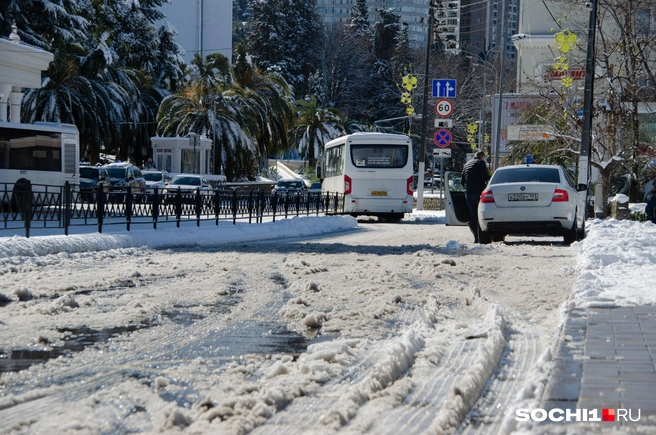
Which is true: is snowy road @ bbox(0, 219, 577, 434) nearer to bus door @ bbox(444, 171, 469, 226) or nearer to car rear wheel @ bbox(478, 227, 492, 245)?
car rear wheel @ bbox(478, 227, 492, 245)

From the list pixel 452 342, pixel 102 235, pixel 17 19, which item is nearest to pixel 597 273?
pixel 452 342

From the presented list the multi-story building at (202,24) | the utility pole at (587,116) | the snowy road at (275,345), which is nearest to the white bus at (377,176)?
the utility pole at (587,116)

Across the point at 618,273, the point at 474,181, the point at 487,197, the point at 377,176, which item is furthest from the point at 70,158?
the point at 618,273

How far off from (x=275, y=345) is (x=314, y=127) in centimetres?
7398

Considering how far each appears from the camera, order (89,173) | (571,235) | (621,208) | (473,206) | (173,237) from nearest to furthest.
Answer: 1. (571,235)
2. (473,206)
3. (173,237)
4. (621,208)
5. (89,173)

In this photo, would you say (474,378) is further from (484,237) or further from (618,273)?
Result: (484,237)

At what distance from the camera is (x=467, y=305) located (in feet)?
29.3

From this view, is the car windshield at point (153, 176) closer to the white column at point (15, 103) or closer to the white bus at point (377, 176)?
the white column at point (15, 103)

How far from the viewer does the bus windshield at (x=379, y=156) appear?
36031mm

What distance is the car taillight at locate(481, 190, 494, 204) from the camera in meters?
17.4

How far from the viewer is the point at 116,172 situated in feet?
154

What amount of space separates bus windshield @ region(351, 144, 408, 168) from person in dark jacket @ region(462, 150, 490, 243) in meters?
17.3

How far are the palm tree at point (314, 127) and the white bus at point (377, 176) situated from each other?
42341 millimetres

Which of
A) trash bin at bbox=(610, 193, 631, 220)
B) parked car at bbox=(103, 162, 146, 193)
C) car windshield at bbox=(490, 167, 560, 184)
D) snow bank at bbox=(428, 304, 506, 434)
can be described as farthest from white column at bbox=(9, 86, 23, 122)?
snow bank at bbox=(428, 304, 506, 434)
